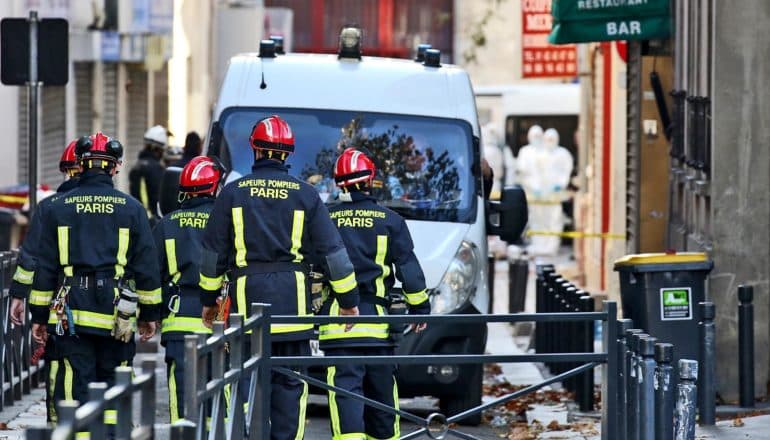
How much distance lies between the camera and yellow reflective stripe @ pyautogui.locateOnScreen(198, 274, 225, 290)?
9312 millimetres

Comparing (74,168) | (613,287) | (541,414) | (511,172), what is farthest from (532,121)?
(74,168)

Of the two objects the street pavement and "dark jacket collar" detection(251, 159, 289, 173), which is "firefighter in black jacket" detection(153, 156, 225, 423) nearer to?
the street pavement

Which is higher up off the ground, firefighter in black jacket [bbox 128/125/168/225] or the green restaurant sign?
the green restaurant sign

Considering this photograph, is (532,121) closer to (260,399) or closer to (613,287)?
(613,287)

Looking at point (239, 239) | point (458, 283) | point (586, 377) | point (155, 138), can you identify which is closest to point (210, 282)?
point (239, 239)

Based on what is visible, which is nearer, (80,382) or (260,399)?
(260,399)

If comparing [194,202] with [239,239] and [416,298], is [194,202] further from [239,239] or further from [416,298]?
[416,298]

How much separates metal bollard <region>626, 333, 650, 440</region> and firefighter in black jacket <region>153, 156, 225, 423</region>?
8.24ft

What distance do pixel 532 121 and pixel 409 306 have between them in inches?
1233

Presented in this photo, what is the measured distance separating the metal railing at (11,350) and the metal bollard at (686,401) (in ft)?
14.4

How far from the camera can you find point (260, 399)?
346 inches

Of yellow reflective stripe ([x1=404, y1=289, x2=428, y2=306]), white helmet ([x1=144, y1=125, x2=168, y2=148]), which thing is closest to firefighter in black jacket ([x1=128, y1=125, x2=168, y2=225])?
white helmet ([x1=144, y1=125, x2=168, y2=148])

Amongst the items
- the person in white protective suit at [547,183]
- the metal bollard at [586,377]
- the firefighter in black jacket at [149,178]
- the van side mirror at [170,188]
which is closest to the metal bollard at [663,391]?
the metal bollard at [586,377]

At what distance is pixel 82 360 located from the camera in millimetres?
9781
